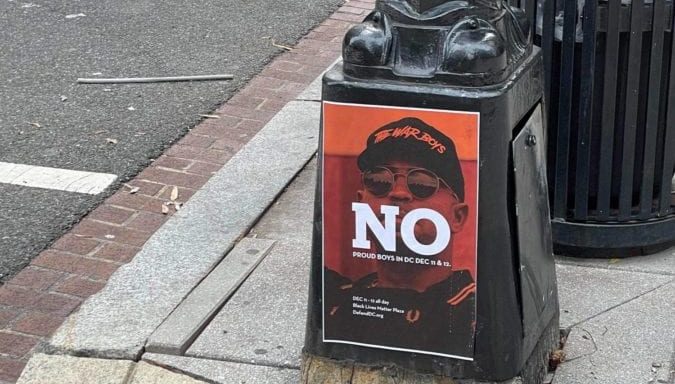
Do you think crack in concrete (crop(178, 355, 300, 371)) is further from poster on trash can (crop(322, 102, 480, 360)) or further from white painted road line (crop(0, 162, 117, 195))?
white painted road line (crop(0, 162, 117, 195))

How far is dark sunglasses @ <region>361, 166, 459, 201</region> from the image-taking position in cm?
282

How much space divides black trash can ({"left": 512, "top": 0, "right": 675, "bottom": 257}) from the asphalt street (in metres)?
2.16

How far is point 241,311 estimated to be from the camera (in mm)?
3768

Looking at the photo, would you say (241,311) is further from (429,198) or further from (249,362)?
(429,198)

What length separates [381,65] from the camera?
9.37ft

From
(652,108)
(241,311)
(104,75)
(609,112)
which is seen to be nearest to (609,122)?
(609,112)

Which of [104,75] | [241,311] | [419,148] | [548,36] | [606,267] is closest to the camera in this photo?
[419,148]

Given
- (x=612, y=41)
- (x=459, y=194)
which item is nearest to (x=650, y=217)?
(x=612, y=41)

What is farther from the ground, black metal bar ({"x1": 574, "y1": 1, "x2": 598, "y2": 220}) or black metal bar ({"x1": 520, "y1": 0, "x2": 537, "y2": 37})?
black metal bar ({"x1": 520, "y1": 0, "x2": 537, "y2": 37})

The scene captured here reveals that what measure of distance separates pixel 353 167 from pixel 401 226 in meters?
0.21

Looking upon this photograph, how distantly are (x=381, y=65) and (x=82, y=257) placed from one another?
201 cm

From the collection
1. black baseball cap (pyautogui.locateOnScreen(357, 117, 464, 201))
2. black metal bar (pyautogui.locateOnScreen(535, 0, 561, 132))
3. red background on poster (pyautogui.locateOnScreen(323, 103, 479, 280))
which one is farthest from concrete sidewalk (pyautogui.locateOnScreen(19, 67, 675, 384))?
black baseball cap (pyautogui.locateOnScreen(357, 117, 464, 201))

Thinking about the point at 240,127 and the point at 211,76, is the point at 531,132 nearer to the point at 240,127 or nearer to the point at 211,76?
the point at 240,127

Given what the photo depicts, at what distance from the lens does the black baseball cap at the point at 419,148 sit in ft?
9.16
